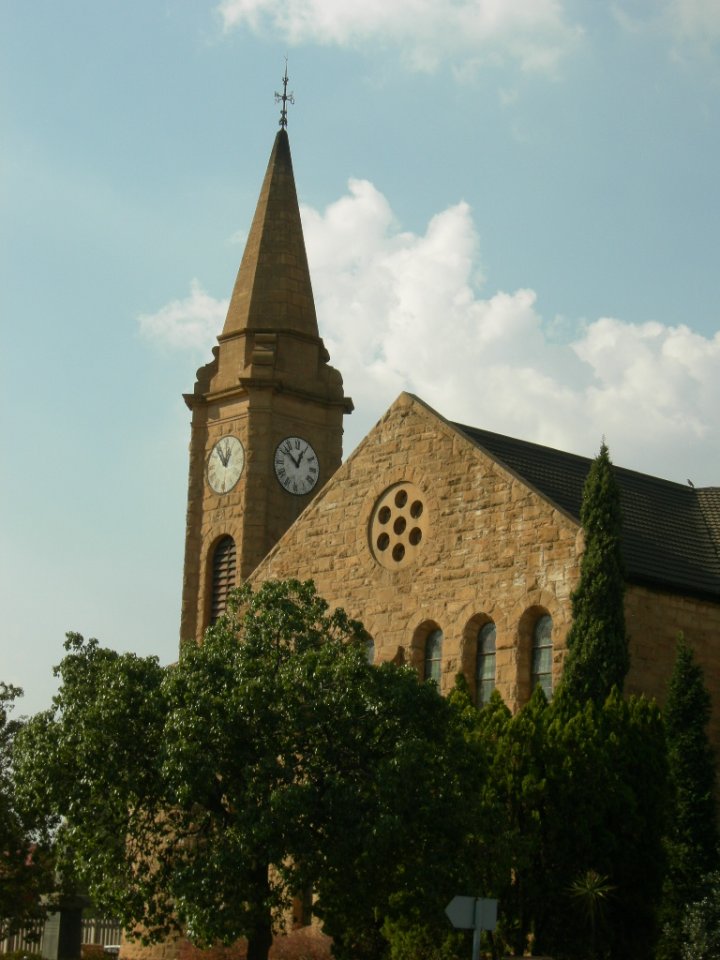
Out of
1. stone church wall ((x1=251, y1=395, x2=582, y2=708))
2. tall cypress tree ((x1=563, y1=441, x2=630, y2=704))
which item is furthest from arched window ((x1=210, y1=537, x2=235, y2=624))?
tall cypress tree ((x1=563, y1=441, x2=630, y2=704))

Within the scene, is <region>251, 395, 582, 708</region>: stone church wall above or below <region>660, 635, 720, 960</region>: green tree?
above

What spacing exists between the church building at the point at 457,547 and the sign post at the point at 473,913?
11690 millimetres

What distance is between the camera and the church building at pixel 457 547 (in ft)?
102

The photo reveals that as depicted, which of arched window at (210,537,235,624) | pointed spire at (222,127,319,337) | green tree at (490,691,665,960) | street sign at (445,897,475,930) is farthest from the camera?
pointed spire at (222,127,319,337)

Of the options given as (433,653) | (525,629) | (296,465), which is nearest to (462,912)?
(525,629)

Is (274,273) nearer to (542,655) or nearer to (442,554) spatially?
(442,554)

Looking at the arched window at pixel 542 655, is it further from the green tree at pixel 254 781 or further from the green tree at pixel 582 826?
the green tree at pixel 254 781

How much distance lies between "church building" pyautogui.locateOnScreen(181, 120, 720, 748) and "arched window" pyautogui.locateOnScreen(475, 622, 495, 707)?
0.04 m

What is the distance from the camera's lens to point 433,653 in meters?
33.5

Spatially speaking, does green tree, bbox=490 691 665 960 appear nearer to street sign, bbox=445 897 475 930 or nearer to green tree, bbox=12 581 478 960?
green tree, bbox=12 581 478 960

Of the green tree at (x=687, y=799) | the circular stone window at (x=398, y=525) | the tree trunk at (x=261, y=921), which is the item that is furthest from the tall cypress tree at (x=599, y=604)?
the tree trunk at (x=261, y=921)

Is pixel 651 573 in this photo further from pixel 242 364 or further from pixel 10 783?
pixel 242 364

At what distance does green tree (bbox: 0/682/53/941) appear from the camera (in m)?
30.5

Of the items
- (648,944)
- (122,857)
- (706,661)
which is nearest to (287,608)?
(122,857)
